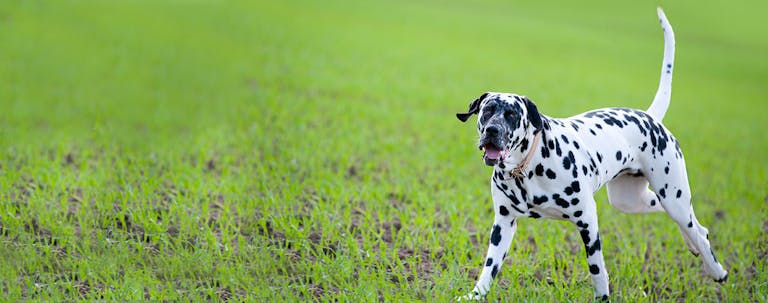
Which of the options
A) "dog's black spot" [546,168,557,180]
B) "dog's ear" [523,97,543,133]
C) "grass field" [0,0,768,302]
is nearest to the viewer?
"dog's ear" [523,97,543,133]

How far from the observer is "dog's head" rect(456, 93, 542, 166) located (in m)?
6.15

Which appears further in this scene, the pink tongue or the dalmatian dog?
the dalmatian dog

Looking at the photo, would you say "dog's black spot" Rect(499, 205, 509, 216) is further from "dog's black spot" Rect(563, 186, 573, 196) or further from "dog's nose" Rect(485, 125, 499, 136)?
"dog's nose" Rect(485, 125, 499, 136)

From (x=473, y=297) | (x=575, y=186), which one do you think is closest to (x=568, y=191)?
(x=575, y=186)

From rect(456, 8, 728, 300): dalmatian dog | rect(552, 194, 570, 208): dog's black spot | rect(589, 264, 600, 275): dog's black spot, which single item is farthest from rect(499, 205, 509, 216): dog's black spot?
rect(589, 264, 600, 275): dog's black spot

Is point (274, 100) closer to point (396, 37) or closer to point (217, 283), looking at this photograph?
point (217, 283)

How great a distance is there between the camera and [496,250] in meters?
7.12

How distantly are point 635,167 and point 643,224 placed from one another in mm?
3931

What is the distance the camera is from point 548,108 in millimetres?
19500

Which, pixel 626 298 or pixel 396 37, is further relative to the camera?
pixel 396 37

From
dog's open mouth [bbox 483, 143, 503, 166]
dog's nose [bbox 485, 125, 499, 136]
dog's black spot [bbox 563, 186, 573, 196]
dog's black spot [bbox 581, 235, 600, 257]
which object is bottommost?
dog's black spot [bbox 581, 235, 600, 257]

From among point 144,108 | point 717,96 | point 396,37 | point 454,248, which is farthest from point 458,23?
point 454,248

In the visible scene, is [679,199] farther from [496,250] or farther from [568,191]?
[496,250]

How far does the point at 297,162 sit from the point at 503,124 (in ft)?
19.1
